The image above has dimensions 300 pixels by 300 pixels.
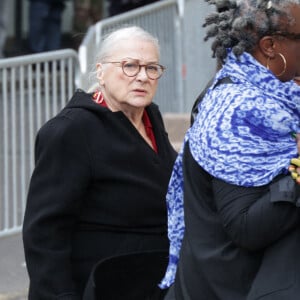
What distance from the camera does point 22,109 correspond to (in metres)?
6.21

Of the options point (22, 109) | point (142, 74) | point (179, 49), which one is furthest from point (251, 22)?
point (179, 49)

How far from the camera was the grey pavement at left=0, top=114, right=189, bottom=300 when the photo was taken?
5.45m

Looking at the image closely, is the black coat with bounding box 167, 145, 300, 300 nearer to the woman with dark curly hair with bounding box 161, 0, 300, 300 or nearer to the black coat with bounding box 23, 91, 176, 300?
the woman with dark curly hair with bounding box 161, 0, 300, 300

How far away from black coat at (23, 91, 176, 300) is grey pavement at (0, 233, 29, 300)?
2.10 meters

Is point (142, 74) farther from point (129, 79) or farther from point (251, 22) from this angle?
point (251, 22)

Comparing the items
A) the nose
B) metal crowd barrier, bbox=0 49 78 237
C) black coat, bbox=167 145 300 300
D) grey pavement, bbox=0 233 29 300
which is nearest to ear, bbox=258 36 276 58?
black coat, bbox=167 145 300 300

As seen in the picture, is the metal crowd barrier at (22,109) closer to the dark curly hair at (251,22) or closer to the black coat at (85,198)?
the black coat at (85,198)

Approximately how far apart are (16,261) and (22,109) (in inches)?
38.2

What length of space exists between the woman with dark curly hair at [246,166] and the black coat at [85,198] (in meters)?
0.61

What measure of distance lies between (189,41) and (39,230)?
15.7 feet

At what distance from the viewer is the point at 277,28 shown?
2.60 m

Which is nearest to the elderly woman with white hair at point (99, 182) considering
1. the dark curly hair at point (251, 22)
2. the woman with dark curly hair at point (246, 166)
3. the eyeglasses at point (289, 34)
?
the woman with dark curly hair at point (246, 166)

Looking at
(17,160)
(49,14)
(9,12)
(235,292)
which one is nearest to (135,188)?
(235,292)

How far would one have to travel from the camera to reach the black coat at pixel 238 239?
2.48m
